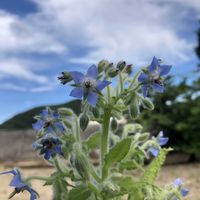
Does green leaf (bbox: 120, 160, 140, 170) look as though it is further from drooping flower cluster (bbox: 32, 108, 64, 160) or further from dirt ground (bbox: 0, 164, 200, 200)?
dirt ground (bbox: 0, 164, 200, 200)

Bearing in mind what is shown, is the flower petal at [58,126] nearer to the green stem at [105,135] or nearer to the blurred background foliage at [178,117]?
the green stem at [105,135]

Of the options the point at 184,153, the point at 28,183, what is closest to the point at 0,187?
the point at 184,153

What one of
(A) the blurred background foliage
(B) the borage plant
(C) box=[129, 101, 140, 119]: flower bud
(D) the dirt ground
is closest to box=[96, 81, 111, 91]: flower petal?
(B) the borage plant

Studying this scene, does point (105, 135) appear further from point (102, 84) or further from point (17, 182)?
point (17, 182)

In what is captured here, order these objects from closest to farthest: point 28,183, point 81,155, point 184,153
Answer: point 81,155, point 28,183, point 184,153

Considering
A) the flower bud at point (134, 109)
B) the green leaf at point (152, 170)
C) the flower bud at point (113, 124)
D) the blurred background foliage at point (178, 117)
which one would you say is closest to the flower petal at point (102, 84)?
the flower bud at point (134, 109)

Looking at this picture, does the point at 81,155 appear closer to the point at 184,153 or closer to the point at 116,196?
the point at 116,196
